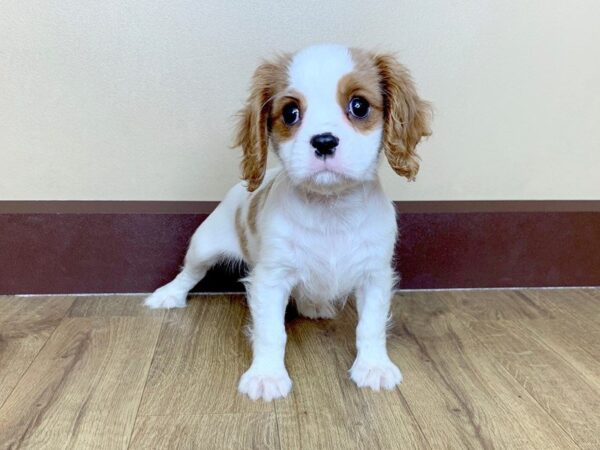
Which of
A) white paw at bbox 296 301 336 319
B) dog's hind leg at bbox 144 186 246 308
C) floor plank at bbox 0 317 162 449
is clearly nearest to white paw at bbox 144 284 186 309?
dog's hind leg at bbox 144 186 246 308

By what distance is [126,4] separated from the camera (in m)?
1.81

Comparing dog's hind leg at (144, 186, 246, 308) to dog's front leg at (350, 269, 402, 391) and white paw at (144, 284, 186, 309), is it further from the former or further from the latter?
dog's front leg at (350, 269, 402, 391)

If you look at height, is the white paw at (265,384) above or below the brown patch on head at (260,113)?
below

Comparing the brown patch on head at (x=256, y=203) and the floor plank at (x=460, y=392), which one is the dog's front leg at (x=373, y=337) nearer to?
the floor plank at (x=460, y=392)

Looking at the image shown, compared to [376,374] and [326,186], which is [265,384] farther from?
[326,186]

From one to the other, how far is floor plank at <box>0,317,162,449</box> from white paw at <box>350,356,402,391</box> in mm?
495

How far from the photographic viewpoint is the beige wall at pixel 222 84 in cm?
183

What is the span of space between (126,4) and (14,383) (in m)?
1.13

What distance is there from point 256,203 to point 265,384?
1.72ft

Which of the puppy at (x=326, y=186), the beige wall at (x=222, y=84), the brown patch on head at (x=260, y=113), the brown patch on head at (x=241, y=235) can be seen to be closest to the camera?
the puppy at (x=326, y=186)

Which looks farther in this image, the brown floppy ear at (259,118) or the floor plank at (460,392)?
the brown floppy ear at (259,118)

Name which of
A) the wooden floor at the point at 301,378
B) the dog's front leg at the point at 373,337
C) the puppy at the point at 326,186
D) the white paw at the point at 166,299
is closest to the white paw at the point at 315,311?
the wooden floor at the point at 301,378

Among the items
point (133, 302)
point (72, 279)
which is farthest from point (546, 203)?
point (72, 279)

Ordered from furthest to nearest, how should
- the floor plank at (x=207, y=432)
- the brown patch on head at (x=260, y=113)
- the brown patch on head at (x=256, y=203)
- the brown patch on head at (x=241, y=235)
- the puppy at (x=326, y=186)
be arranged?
the brown patch on head at (x=241, y=235) < the brown patch on head at (x=256, y=203) < the brown patch on head at (x=260, y=113) < the puppy at (x=326, y=186) < the floor plank at (x=207, y=432)
